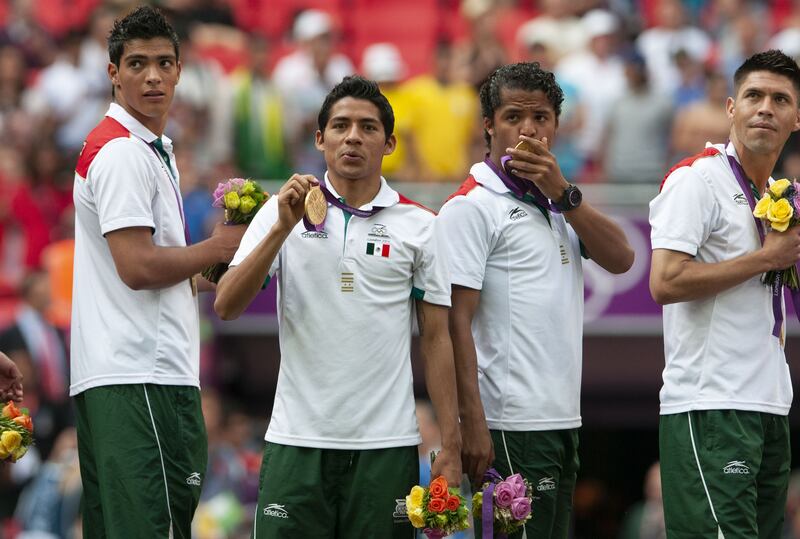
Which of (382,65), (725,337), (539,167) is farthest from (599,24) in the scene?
(725,337)

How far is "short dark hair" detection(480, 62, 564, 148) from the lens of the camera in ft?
22.0

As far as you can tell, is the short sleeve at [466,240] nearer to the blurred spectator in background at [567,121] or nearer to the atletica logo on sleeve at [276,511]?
the atletica logo on sleeve at [276,511]

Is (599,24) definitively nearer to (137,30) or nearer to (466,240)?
(466,240)

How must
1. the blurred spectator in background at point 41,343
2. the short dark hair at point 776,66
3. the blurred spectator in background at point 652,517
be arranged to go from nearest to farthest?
the short dark hair at point 776,66
the blurred spectator in background at point 652,517
the blurred spectator in background at point 41,343

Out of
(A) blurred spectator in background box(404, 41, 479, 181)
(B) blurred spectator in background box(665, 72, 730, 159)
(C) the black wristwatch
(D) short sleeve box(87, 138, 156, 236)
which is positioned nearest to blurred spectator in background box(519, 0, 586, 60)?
(A) blurred spectator in background box(404, 41, 479, 181)

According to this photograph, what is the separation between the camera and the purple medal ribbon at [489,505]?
21.0 ft

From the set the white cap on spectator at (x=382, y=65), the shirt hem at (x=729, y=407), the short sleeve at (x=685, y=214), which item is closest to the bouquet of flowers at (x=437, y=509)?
the shirt hem at (x=729, y=407)

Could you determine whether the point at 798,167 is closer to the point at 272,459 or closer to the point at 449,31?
the point at 449,31

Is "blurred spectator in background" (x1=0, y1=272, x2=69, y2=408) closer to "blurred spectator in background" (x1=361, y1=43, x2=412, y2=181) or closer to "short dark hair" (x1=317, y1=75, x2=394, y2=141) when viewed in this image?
"blurred spectator in background" (x1=361, y1=43, x2=412, y2=181)

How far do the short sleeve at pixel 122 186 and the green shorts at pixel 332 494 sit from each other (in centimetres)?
114

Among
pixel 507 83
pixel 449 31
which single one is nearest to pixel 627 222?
pixel 449 31

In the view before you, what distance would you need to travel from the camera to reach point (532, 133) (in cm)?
667

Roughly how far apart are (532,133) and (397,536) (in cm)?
186

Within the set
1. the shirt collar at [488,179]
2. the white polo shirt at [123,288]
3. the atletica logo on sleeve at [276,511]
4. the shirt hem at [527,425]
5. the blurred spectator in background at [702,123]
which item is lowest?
the atletica logo on sleeve at [276,511]
